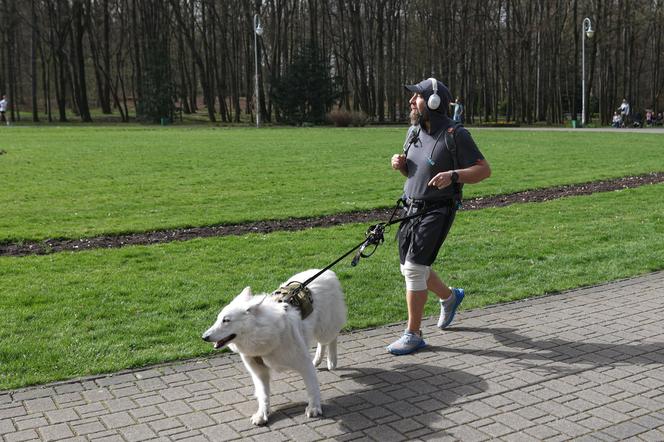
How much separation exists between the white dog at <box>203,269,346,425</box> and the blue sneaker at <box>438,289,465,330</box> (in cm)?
171

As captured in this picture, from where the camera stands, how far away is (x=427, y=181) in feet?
19.0

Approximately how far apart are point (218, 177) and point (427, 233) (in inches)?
557

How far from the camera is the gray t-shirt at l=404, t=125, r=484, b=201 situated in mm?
5695

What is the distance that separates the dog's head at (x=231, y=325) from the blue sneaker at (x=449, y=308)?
2687 mm

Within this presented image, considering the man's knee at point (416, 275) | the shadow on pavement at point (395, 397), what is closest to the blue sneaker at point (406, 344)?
the shadow on pavement at point (395, 397)

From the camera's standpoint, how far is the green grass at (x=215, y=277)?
6.05 metres

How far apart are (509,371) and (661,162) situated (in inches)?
790

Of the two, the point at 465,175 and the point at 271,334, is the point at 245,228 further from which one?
the point at 271,334

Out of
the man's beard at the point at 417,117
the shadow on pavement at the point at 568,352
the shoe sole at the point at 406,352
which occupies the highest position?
the man's beard at the point at 417,117

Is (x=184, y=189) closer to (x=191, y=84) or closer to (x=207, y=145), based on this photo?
(x=207, y=145)

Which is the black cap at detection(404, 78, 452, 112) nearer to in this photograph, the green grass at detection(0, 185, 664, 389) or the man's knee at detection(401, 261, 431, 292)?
the man's knee at detection(401, 261, 431, 292)

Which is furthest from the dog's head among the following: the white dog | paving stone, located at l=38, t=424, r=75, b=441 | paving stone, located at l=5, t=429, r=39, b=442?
paving stone, located at l=5, t=429, r=39, b=442

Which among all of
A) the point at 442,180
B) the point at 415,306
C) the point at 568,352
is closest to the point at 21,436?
the point at 415,306

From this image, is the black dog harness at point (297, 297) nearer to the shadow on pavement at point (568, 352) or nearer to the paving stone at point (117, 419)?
the paving stone at point (117, 419)
